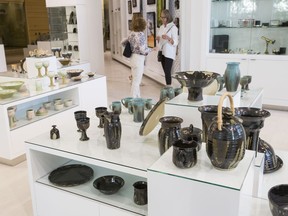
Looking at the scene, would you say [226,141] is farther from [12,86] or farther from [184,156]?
[12,86]

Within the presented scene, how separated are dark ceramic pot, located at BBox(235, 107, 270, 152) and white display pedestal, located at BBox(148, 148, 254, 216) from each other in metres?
0.23

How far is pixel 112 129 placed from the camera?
2.06 m

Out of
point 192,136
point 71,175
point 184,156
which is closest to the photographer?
point 184,156

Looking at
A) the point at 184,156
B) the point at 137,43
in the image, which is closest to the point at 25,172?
the point at 184,156

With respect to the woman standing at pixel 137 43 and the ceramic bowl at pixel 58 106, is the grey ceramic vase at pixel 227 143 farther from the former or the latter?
the woman standing at pixel 137 43

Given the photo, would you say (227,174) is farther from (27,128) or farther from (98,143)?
(27,128)

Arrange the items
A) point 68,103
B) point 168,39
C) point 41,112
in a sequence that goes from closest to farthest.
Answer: point 41,112, point 68,103, point 168,39

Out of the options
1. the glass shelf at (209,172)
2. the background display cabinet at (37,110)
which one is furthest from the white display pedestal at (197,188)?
the background display cabinet at (37,110)

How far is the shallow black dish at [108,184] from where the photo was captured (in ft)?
7.02

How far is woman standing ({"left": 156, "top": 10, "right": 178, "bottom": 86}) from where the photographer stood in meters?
6.23

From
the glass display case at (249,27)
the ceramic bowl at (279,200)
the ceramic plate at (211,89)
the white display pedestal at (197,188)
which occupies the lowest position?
the ceramic bowl at (279,200)

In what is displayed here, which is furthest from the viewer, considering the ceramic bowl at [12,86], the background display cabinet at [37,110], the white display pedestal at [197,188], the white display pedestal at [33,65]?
the white display pedestal at [33,65]

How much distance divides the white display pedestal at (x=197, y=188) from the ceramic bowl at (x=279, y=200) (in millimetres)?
129

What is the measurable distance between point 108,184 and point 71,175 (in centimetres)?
33
